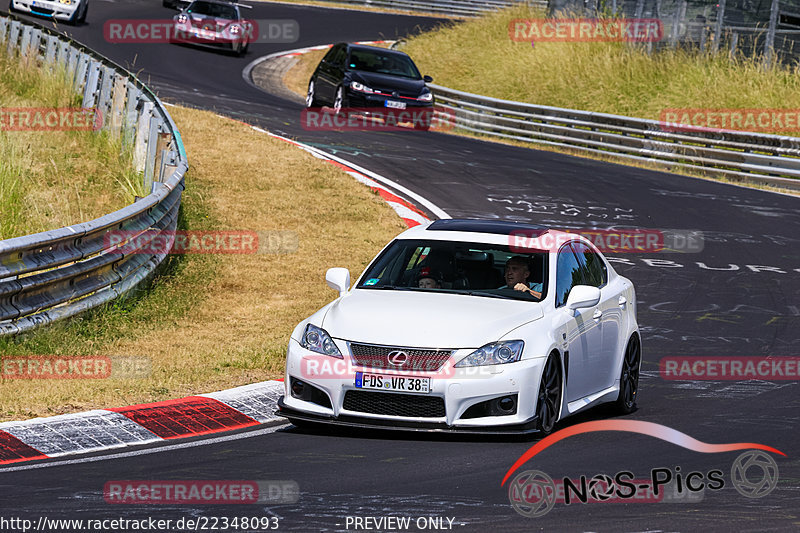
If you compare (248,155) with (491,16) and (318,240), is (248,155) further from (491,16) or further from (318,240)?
(491,16)

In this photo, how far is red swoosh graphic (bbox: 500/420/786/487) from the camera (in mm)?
8125

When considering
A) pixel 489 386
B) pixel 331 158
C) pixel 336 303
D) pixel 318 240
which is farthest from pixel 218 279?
pixel 331 158

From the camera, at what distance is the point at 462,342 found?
828cm

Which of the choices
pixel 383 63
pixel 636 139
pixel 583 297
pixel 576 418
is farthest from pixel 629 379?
pixel 383 63

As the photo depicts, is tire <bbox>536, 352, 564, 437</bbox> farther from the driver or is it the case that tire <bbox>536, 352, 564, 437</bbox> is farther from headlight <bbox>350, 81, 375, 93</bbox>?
headlight <bbox>350, 81, 375, 93</bbox>

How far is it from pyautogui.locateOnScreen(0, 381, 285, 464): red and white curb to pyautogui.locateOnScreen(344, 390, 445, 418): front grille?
3.09 feet

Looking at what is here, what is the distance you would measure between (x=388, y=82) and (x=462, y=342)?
21.6m

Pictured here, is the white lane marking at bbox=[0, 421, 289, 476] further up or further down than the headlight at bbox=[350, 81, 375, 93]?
further down

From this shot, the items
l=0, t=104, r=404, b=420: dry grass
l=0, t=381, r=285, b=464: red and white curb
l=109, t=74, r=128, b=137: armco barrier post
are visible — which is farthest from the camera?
l=109, t=74, r=128, b=137: armco barrier post

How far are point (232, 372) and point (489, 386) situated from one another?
120 inches

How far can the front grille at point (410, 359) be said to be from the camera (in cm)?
823

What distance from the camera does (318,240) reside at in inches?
683

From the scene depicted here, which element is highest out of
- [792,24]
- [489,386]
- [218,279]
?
[792,24]

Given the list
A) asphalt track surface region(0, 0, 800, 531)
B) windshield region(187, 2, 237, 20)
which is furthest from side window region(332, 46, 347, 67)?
windshield region(187, 2, 237, 20)
